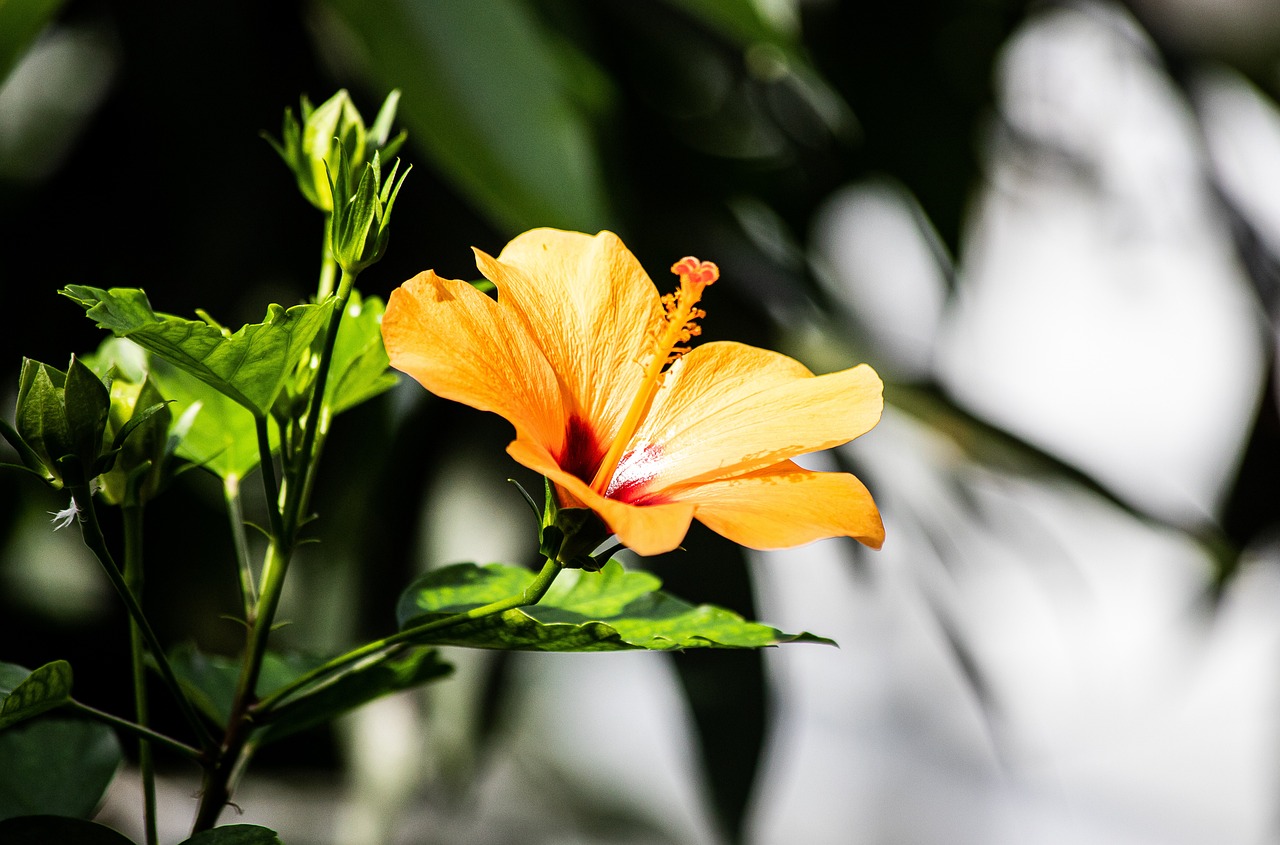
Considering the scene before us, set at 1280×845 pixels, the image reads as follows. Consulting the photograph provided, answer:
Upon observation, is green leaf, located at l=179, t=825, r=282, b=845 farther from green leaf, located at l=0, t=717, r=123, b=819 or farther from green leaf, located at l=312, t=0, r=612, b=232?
green leaf, located at l=312, t=0, r=612, b=232

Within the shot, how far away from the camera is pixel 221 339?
243 millimetres

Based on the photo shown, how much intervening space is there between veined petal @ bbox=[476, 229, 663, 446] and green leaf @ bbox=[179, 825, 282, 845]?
0.13 meters

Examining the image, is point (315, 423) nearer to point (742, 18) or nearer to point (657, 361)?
point (657, 361)

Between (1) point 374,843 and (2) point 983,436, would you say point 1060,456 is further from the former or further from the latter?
(1) point 374,843

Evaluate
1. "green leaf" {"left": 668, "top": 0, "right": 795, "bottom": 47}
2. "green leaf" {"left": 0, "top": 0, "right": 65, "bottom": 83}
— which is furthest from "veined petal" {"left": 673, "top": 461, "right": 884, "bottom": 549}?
"green leaf" {"left": 668, "top": 0, "right": 795, "bottom": 47}

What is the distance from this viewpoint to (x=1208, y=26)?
57.1 inches

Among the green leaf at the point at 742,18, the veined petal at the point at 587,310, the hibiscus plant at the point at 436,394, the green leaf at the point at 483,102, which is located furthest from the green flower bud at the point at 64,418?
the green leaf at the point at 742,18

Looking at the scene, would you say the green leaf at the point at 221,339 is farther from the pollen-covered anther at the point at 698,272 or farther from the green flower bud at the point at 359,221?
the pollen-covered anther at the point at 698,272

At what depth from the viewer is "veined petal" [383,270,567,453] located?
24 centimetres

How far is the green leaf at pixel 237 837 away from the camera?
242 millimetres

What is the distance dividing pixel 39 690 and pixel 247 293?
862 millimetres

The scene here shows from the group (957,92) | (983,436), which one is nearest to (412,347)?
(983,436)

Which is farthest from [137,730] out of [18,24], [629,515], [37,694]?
[18,24]

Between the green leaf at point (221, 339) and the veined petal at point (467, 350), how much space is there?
22 millimetres
